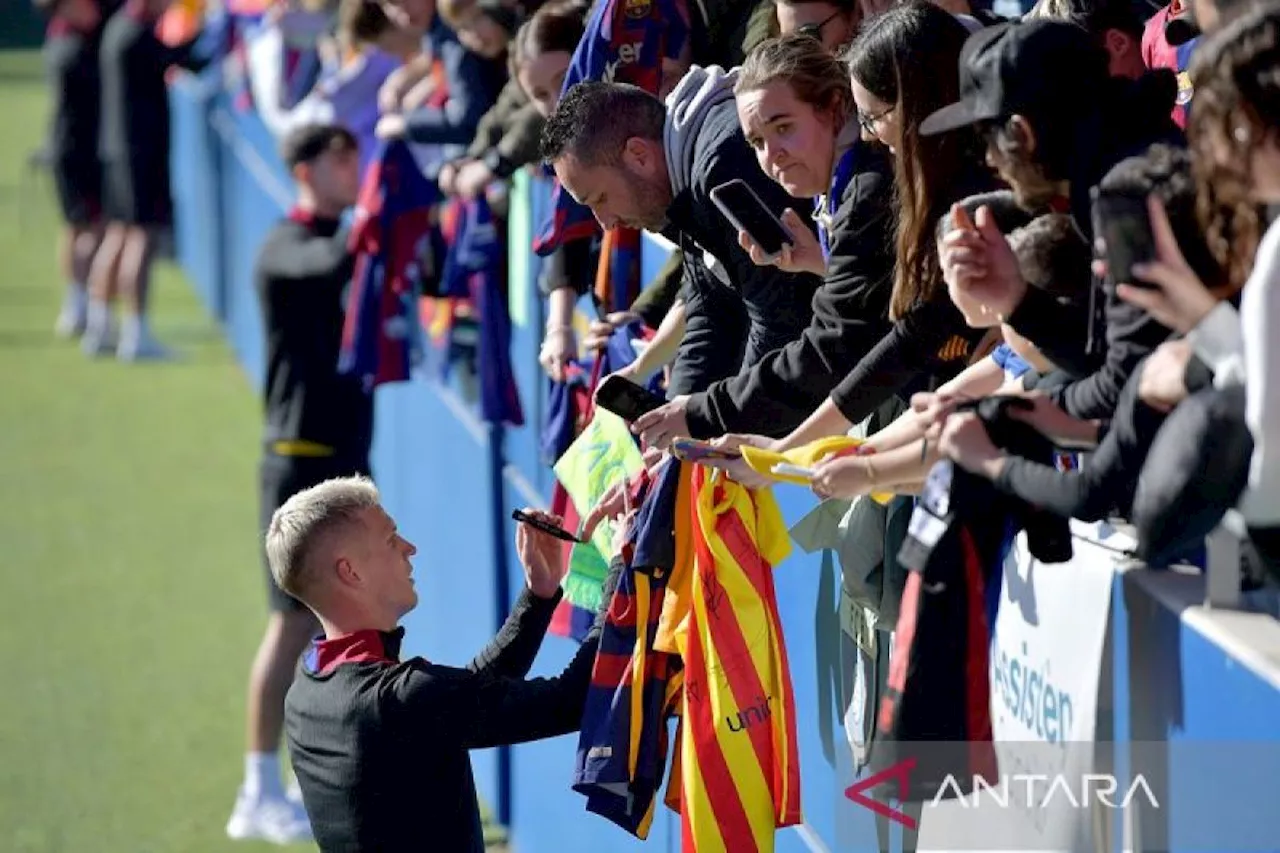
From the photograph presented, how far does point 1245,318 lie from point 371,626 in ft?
6.93

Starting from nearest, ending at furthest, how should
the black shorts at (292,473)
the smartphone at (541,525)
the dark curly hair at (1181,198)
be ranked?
1. the dark curly hair at (1181,198)
2. the smartphone at (541,525)
3. the black shorts at (292,473)

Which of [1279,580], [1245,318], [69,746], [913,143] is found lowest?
[69,746]

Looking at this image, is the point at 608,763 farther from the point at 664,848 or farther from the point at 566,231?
the point at 566,231

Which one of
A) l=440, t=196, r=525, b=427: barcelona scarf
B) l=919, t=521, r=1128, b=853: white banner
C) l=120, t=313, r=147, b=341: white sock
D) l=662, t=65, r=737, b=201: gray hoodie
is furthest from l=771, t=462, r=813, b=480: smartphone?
l=120, t=313, r=147, b=341: white sock

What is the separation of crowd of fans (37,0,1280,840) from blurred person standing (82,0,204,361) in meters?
9.13

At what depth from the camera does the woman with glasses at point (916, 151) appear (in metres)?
3.65

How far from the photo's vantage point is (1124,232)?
2953mm

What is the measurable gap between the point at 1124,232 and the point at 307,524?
195 cm

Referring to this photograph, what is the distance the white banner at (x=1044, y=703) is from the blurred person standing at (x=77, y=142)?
43.1ft

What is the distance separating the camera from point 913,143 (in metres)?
3.65

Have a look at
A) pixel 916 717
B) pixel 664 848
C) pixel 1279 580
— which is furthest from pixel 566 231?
pixel 1279 580

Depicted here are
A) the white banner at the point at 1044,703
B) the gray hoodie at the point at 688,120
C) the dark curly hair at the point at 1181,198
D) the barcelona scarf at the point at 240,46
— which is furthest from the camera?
the barcelona scarf at the point at 240,46

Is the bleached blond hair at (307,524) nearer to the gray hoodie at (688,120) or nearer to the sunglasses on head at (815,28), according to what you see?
the gray hoodie at (688,120)

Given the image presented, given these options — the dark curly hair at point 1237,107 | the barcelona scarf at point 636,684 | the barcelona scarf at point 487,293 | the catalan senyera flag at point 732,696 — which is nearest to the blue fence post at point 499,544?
the barcelona scarf at point 487,293
